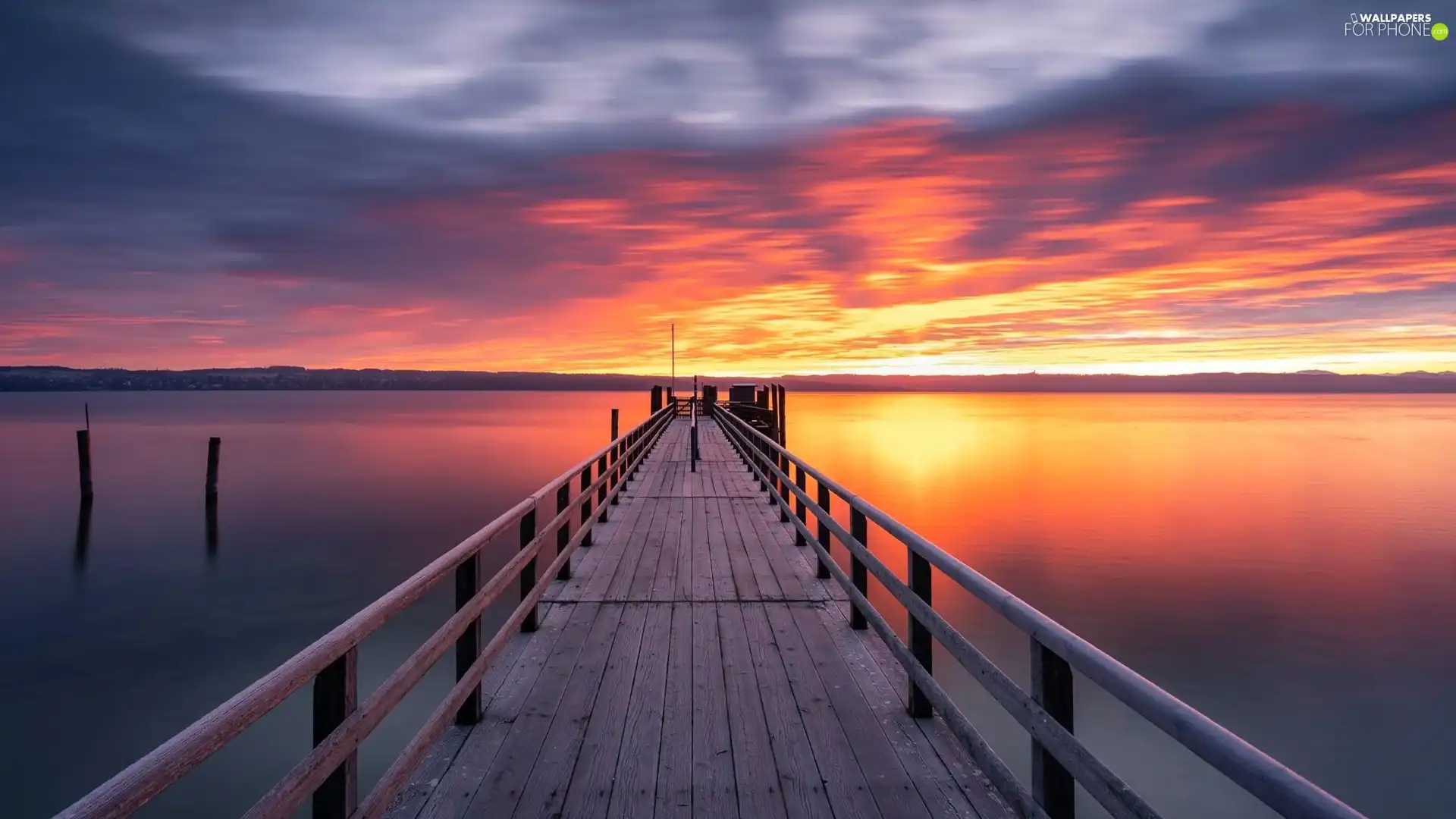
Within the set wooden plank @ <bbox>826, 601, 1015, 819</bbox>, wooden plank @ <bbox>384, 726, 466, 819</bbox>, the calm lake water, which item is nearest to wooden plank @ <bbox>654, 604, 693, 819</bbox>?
wooden plank @ <bbox>384, 726, 466, 819</bbox>

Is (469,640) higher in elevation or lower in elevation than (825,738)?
higher

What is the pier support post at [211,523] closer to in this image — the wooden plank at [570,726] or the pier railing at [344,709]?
the wooden plank at [570,726]

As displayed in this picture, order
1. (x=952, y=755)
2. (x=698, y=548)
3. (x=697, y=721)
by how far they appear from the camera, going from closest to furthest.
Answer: (x=952, y=755), (x=697, y=721), (x=698, y=548)

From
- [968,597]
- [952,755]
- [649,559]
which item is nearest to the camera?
[952,755]

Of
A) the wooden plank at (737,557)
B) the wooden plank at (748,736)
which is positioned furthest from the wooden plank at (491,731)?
the wooden plank at (737,557)

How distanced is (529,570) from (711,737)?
7.38 feet

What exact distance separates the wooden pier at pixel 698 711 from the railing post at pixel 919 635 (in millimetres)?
15

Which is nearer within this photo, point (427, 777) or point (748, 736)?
point (427, 777)

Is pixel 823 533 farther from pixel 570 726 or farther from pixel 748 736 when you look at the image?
pixel 570 726

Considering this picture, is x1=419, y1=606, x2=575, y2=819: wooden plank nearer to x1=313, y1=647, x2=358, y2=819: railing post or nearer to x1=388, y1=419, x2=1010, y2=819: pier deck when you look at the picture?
x1=388, y1=419, x2=1010, y2=819: pier deck

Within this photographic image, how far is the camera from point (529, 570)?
5820 millimetres

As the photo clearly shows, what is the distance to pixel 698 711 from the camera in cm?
451

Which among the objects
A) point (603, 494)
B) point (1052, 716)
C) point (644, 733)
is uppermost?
point (1052, 716)

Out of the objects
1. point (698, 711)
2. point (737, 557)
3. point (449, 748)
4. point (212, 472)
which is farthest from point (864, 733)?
point (212, 472)
